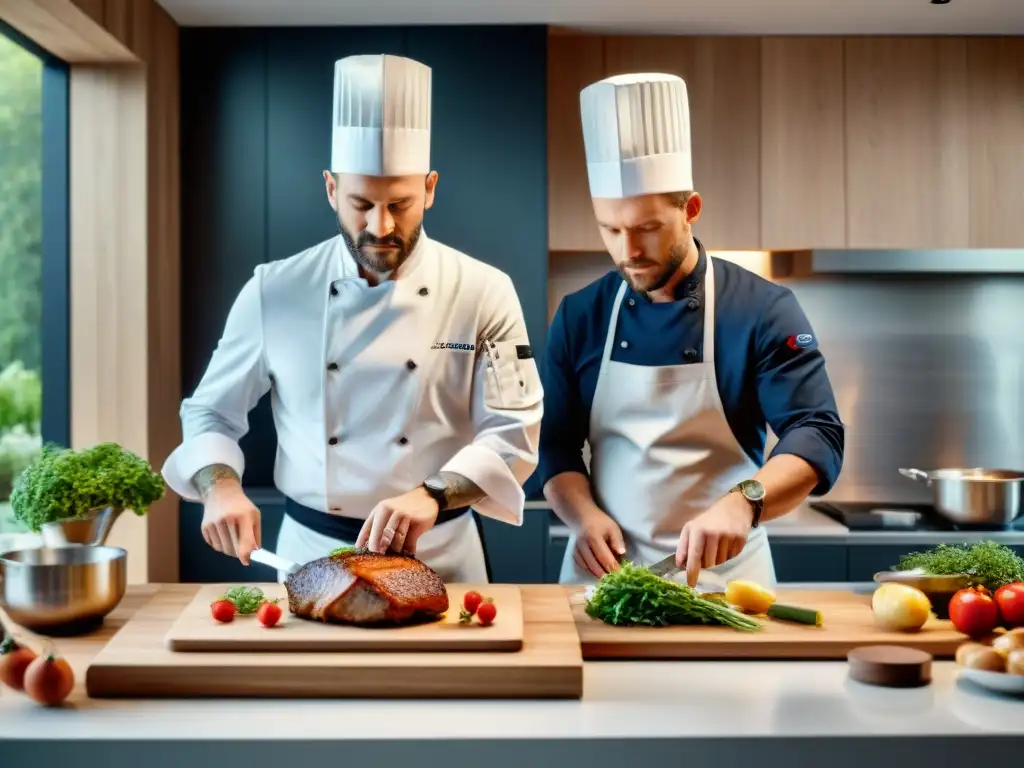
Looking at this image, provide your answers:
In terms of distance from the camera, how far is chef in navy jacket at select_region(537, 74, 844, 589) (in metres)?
2.25

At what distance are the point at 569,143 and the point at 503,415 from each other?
7.01 ft

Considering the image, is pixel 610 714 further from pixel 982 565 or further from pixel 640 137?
pixel 640 137

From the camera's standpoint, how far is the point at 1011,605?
1.83 metres

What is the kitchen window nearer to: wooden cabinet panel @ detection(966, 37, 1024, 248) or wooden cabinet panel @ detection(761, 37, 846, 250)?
wooden cabinet panel @ detection(761, 37, 846, 250)

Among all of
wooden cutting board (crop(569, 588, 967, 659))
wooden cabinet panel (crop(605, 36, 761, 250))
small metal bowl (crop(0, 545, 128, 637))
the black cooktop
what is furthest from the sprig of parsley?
wooden cabinet panel (crop(605, 36, 761, 250))

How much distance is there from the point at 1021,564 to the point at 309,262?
149 cm

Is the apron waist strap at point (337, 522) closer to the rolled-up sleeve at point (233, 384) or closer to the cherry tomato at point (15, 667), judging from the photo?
the rolled-up sleeve at point (233, 384)

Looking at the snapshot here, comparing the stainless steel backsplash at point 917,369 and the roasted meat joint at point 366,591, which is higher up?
the stainless steel backsplash at point 917,369

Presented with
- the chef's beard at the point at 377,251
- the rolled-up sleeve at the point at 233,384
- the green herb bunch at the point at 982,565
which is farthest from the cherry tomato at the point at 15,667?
the green herb bunch at the point at 982,565

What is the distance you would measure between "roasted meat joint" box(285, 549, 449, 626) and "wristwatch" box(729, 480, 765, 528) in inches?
23.5

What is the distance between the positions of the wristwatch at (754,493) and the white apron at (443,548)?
0.59 meters

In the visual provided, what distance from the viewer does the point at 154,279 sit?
3.77m

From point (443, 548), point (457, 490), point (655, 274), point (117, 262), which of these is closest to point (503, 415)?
point (457, 490)

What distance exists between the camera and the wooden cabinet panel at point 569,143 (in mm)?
4090
